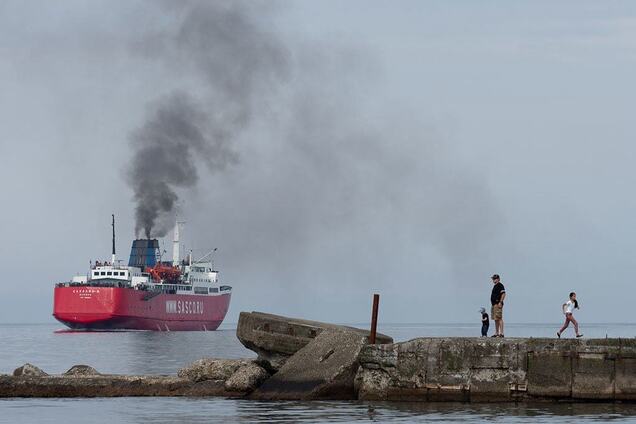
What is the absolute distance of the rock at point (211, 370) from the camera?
26016mm

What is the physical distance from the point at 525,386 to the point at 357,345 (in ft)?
11.2

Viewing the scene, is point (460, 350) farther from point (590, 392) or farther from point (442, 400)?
point (590, 392)

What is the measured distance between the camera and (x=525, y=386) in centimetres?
2209

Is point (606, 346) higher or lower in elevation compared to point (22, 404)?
higher

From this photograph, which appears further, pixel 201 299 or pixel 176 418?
pixel 201 299

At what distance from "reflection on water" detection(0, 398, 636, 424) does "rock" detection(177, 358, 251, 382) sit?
1919mm

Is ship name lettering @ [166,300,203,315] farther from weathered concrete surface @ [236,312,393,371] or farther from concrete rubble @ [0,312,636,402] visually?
weathered concrete surface @ [236,312,393,371]

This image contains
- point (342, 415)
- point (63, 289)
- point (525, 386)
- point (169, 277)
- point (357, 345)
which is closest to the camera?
point (342, 415)

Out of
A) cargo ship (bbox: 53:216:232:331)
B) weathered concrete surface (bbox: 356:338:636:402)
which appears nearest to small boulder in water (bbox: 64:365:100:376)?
weathered concrete surface (bbox: 356:338:636:402)

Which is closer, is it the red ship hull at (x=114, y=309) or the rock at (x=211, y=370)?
the rock at (x=211, y=370)

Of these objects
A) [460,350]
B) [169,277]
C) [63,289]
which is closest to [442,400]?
[460,350]

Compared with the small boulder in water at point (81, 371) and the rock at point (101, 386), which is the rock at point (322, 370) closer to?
the rock at point (101, 386)

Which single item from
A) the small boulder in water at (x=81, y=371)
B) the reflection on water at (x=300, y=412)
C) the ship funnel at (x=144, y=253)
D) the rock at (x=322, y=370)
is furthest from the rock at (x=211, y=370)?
the ship funnel at (x=144, y=253)

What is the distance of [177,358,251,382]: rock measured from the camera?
26016mm
